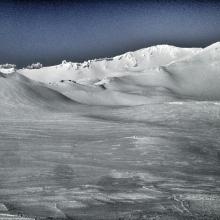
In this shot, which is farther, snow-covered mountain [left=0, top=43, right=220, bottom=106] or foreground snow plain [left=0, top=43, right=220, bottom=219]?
snow-covered mountain [left=0, top=43, right=220, bottom=106]

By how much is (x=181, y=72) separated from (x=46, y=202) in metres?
58.6

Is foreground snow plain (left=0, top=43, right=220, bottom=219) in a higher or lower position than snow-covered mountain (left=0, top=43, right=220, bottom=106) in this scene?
lower

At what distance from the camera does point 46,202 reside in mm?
7703

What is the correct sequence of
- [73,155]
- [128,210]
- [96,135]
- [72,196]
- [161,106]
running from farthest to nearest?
[161,106] < [96,135] < [73,155] < [72,196] < [128,210]

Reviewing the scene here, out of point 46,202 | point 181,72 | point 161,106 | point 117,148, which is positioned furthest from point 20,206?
point 181,72

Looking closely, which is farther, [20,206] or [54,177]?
[54,177]

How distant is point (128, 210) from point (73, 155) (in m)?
4.76

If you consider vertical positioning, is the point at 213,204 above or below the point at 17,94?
below

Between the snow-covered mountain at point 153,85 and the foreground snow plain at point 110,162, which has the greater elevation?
the snow-covered mountain at point 153,85

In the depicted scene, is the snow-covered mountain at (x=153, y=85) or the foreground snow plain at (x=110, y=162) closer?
the foreground snow plain at (x=110, y=162)

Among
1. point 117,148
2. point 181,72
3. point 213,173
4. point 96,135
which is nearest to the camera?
point 213,173

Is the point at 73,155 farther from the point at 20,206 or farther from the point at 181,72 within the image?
the point at 181,72

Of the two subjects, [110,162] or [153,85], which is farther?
[153,85]

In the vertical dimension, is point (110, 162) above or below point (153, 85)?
below
